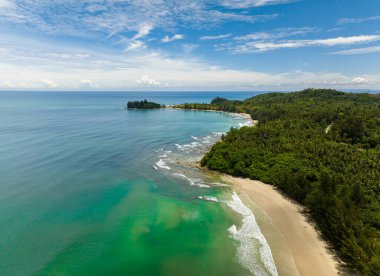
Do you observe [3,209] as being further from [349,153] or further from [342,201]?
[349,153]

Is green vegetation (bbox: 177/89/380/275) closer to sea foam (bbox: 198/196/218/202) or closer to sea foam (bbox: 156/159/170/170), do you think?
sea foam (bbox: 156/159/170/170)

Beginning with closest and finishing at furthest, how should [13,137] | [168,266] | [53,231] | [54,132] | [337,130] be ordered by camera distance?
[168,266], [53,231], [337,130], [13,137], [54,132]

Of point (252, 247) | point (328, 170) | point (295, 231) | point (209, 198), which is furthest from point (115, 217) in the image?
point (328, 170)

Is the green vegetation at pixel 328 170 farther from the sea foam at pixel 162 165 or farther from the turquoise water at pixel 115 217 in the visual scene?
the sea foam at pixel 162 165

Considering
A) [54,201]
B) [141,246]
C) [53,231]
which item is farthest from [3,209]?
[141,246]

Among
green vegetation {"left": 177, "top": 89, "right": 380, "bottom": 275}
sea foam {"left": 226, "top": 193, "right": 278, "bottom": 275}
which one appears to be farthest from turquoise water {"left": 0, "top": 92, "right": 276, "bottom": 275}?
green vegetation {"left": 177, "top": 89, "right": 380, "bottom": 275}

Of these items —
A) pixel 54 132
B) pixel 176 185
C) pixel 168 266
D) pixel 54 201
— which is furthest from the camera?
pixel 54 132

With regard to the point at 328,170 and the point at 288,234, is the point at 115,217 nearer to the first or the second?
the point at 288,234
